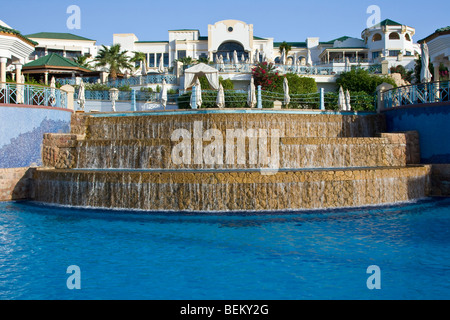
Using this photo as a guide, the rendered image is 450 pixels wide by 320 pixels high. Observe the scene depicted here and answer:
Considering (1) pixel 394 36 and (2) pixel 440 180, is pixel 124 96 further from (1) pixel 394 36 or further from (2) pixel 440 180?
(1) pixel 394 36

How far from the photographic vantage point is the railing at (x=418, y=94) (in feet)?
49.2

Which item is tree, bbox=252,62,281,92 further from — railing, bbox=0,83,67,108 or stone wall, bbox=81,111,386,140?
railing, bbox=0,83,67,108

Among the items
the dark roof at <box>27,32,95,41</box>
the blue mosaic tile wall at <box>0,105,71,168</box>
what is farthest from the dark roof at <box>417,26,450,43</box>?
the dark roof at <box>27,32,95,41</box>

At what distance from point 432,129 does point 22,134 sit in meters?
14.1

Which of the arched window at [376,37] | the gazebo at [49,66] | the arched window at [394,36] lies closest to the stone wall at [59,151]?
the gazebo at [49,66]

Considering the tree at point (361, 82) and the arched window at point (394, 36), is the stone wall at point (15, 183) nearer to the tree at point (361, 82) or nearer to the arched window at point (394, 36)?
the tree at point (361, 82)

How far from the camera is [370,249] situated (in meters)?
7.64

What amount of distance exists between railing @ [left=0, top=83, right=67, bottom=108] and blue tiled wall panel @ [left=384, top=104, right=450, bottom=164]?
1335 centimetres

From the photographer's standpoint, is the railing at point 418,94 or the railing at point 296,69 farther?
the railing at point 296,69

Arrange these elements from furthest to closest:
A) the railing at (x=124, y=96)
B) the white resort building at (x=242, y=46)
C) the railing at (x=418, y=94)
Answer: the white resort building at (x=242, y=46) → the railing at (x=124, y=96) → the railing at (x=418, y=94)

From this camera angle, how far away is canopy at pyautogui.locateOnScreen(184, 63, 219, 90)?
1238 inches

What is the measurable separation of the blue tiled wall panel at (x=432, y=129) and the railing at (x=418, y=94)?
48 centimetres

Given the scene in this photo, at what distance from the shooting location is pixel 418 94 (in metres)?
15.6

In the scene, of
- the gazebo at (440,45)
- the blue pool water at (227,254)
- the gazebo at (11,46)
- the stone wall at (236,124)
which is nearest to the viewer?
the blue pool water at (227,254)
